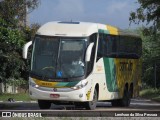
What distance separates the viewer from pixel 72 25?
2262cm

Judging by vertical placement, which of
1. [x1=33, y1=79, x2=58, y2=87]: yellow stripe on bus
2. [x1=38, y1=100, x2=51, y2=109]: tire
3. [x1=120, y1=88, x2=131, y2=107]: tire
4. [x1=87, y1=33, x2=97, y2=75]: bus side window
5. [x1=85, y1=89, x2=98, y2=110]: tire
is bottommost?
[x1=120, y1=88, x2=131, y2=107]: tire

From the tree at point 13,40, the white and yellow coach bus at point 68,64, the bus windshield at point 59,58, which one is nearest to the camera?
the white and yellow coach bus at point 68,64

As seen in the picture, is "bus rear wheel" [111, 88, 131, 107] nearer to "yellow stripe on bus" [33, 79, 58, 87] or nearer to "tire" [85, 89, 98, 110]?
"tire" [85, 89, 98, 110]

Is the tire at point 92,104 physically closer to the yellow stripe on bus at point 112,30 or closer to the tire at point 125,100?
the yellow stripe on bus at point 112,30

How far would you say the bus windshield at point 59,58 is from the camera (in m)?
21.6

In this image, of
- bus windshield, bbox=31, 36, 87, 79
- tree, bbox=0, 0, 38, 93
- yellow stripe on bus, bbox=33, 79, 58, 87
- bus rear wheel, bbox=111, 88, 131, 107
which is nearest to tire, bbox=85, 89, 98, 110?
bus windshield, bbox=31, 36, 87, 79

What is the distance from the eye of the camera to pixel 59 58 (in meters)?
21.7

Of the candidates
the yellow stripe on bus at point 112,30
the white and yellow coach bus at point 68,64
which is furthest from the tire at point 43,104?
the yellow stripe on bus at point 112,30

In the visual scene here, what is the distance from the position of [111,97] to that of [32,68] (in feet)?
16.7

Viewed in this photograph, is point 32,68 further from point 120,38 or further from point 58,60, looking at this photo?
point 120,38

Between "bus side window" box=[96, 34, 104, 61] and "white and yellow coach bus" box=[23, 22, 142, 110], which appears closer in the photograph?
"white and yellow coach bus" box=[23, 22, 142, 110]

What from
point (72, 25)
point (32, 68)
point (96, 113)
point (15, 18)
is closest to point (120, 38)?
point (72, 25)

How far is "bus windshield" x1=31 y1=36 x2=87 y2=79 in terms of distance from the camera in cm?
2161

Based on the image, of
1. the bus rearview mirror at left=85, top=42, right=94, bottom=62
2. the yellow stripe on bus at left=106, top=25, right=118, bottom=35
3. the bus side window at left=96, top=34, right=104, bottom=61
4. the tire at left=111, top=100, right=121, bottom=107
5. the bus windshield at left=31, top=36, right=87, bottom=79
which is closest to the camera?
the bus rearview mirror at left=85, top=42, right=94, bottom=62
